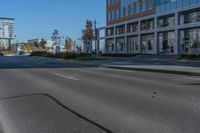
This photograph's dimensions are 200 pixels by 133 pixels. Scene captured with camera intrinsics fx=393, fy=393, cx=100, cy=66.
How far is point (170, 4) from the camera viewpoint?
67375 millimetres

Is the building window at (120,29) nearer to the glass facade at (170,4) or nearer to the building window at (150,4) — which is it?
the building window at (150,4)

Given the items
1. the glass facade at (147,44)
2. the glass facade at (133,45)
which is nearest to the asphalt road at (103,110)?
the glass facade at (147,44)

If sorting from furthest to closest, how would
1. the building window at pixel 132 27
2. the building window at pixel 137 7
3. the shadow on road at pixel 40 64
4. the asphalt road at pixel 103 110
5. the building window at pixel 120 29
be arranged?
the building window at pixel 120 29 → the building window at pixel 132 27 → the building window at pixel 137 7 → the shadow on road at pixel 40 64 → the asphalt road at pixel 103 110

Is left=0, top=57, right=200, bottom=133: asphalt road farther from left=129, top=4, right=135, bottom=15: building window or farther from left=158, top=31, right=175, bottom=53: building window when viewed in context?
left=129, top=4, right=135, bottom=15: building window

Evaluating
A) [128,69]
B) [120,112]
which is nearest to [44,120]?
[120,112]

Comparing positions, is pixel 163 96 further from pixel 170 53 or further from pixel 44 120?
pixel 170 53

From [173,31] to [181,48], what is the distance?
13.2 feet

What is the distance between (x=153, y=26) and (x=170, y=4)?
7.24 meters

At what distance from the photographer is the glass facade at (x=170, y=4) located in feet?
204

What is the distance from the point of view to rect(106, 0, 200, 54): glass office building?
6234cm

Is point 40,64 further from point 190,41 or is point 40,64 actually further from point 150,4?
point 150,4

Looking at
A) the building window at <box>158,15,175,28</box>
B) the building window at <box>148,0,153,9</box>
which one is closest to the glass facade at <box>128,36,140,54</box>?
the building window at <box>148,0,153,9</box>

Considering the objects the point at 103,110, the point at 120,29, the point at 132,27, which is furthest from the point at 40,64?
the point at 120,29

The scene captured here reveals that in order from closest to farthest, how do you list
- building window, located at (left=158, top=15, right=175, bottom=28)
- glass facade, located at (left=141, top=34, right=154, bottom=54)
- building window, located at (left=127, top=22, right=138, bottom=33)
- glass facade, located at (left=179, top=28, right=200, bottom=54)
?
1. glass facade, located at (left=179, top=28, right=200, bottom=54)
2. building window, located at (left=158, top=15, right=175, bottom=28)
3. glass facade, located at (left=141, top=34, right=154, bottom=54)
4. building window, located at (left=127, top=22, right=138, bottom=33)
